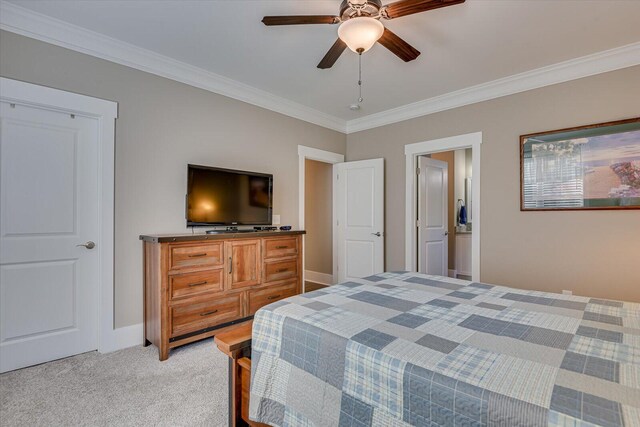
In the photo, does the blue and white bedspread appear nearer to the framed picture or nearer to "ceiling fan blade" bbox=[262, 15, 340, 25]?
"ceiling fan blade" bbox=[262, 15, 340, 25]

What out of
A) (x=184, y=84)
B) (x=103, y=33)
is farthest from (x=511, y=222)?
(x=103, y=33)

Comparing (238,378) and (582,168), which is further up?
(582,168)

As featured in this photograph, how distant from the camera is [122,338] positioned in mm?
2701

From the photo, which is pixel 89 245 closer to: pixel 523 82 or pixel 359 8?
pixel 359 8

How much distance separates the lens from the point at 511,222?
3.37 m

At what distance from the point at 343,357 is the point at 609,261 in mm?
3148

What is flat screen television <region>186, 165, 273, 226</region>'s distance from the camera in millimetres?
2967

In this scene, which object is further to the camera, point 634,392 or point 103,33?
point 103,33

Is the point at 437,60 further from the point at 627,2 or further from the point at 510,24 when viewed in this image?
the point at 627,2

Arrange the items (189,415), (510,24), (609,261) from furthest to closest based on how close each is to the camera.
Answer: (609,261) → (510,24) → (189,415)

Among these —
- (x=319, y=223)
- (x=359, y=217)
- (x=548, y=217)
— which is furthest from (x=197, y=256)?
(x=548, y=217)

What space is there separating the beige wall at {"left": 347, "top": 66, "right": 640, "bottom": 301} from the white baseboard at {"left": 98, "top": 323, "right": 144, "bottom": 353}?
3.63 metres

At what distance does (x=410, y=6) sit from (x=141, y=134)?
Answer: 8.14ft

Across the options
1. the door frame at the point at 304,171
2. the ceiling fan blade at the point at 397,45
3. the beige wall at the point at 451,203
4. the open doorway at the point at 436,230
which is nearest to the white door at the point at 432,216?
the open doorway at the point at 436,230
